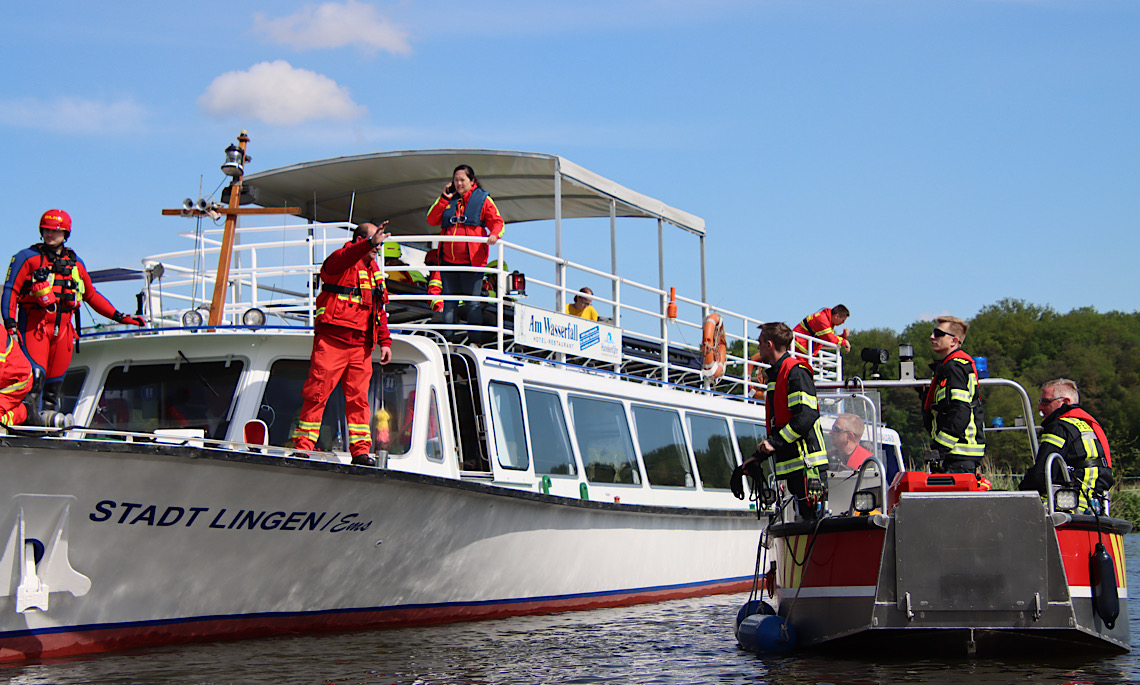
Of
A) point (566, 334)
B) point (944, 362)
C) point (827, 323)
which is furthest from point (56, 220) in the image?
point (827, 323)

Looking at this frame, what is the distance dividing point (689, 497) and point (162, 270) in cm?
559

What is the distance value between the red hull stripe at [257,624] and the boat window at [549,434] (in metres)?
1.11

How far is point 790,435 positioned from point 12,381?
192 inches

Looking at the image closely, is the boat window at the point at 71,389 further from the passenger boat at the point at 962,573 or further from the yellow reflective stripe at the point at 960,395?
the yellow reflective stripe at the point at 960,395

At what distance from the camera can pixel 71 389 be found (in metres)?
9.52

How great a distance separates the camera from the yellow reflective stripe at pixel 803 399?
723 centimetres

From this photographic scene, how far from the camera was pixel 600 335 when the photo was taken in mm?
11453

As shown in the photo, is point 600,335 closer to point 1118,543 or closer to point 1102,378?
point 1118,543

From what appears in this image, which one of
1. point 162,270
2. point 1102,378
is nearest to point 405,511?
point 162,270

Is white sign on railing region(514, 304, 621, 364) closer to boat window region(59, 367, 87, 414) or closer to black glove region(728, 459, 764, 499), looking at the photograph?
black glove region(728, 459, 764, 499)

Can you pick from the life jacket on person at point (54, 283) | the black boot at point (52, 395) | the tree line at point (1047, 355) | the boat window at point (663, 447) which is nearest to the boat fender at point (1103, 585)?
the boat window at point (663, 447)

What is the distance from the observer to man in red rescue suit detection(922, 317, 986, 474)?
23.1 feet

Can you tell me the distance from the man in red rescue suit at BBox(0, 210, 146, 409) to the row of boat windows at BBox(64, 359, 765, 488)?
1002 millimetres

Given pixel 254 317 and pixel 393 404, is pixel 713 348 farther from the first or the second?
pixel 254 317
